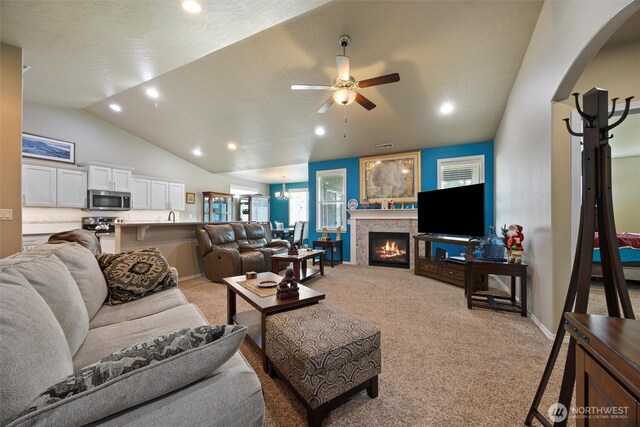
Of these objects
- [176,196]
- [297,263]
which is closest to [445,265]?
[297,263]

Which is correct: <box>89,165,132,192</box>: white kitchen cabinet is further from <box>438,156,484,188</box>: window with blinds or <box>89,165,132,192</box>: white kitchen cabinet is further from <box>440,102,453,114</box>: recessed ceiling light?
<box>438,156,484,188</box>: window with blinds

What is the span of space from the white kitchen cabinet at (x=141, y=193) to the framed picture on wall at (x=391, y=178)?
5.25 metres

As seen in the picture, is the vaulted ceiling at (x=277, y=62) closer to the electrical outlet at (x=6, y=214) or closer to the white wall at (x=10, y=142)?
the white wall at (x=10, y=142)

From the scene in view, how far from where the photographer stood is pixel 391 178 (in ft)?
18.1

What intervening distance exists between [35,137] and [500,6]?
7365mm

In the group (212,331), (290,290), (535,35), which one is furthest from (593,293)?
(212,331)

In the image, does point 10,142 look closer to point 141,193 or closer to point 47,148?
point 47,148

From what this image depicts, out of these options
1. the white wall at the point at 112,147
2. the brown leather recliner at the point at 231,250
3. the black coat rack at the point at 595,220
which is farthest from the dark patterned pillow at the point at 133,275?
the white wall at the point at 112,147

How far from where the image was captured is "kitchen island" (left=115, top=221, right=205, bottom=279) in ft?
11.2

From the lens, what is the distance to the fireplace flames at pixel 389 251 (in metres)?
5.29

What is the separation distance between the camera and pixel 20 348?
0.64 m

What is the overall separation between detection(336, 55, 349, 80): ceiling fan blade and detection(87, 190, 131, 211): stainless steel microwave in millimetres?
5527

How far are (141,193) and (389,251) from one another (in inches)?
238

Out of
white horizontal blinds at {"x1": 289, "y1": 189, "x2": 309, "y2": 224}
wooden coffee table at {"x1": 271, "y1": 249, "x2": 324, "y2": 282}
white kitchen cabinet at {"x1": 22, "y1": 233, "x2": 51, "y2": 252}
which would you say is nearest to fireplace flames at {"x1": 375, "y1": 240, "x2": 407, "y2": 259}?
wooden coffee table at {"x1": 271, "y1": 249, "x2": 324, "y2": 282}
